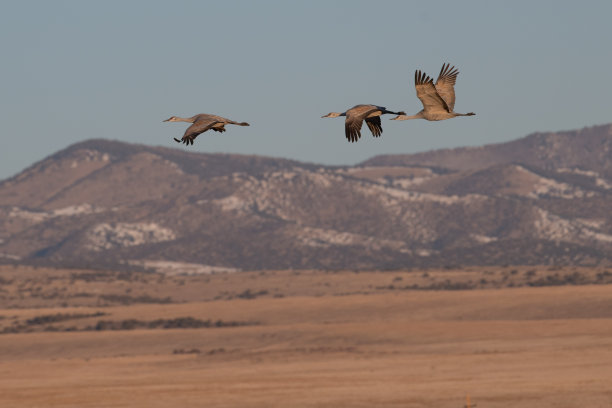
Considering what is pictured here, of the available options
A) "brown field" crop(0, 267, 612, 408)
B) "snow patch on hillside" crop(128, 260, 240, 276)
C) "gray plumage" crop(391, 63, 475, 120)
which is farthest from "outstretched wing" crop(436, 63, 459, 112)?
"snow patch on hillside" crop(128, 260, 240, 276)

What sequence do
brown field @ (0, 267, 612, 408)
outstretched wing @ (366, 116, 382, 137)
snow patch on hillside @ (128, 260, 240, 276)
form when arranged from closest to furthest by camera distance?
outstretched wing @ (366, 116, 382, 137) → brown field @ (0, 267, 612, 408) → snow patch on hillside @ (128, 260, 240, 276)

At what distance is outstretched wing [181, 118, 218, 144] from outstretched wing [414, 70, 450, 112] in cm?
302

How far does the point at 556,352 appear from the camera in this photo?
201 feet

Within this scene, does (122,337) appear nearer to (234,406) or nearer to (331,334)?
(331,334)

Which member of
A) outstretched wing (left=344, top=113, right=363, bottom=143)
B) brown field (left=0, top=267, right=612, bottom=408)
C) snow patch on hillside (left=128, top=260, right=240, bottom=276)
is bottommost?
brown field (left=0, top=267, right=612, bottom=408)

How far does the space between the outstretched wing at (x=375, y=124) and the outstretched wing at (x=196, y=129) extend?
85.5 inches

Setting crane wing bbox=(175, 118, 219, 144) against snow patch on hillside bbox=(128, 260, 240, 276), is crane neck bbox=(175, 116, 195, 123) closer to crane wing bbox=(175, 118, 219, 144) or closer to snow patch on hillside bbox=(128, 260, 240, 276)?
crane wing bbox=(175, 118, 219, 144)

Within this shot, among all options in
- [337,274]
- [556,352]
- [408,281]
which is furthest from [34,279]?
[556,352]

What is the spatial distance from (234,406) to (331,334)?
96.5ft

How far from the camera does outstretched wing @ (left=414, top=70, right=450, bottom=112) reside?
19062mm

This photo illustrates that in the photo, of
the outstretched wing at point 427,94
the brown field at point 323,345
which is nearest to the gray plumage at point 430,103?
the outstretched wing at point 427,94

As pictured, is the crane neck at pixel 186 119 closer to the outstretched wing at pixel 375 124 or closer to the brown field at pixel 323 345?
the outstretched wing at pixel 375 124

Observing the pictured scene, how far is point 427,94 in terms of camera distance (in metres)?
19.2

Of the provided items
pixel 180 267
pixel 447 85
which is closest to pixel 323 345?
pixel 447 85
